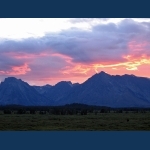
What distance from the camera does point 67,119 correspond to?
23.1 metres

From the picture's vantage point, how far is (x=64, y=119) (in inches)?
905

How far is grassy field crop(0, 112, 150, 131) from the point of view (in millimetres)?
20875

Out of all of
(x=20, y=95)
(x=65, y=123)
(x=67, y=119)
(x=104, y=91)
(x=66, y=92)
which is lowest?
(x=65, y=123)

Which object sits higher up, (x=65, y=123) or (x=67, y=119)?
(x=67, y=119)

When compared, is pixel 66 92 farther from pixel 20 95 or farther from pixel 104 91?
pixel 104 91

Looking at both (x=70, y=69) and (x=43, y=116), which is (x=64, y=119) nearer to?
(x=43, y=116)

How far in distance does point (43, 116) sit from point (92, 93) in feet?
12.7

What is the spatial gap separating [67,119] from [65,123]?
4.43 feet

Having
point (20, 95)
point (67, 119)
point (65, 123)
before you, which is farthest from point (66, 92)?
point (20, 95)

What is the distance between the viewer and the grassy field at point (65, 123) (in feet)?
68.5

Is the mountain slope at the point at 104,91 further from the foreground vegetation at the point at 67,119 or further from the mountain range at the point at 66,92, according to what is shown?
the foreground vegetation at the point at 67,119

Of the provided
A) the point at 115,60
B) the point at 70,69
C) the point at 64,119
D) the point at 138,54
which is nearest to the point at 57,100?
the point at 64,119

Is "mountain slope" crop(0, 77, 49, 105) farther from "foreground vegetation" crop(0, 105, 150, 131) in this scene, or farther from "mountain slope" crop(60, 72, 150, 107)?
"mountain slope" crop(60, 72, 150, 107)

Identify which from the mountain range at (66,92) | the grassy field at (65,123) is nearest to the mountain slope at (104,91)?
the mountain range at (66,92)
